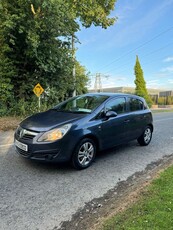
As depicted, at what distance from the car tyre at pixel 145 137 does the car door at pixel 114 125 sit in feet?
3.88

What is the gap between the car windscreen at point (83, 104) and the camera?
5.17 meters

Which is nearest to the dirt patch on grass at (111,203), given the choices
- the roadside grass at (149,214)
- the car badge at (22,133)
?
the roadside grass at (149,214)

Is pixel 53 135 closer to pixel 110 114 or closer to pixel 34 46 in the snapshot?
pixel 110 114

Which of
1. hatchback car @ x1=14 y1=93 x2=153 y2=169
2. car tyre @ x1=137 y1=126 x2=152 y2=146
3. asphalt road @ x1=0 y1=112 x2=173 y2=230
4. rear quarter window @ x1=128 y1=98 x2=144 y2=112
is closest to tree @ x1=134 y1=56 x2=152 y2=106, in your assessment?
car tyre @ x1=137 y1=126 x2=152 y2=146

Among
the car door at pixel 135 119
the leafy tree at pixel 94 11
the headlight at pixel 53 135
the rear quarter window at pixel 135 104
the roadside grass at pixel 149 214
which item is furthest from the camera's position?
the leafy tree at pixel 94 11

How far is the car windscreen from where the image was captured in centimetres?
517

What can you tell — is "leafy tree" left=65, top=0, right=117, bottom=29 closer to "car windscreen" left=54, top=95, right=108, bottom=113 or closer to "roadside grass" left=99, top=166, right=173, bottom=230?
"car windscreen" left=54, top=95, right=108, bottom=113

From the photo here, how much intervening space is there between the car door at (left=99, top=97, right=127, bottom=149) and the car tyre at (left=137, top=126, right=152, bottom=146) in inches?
46.6

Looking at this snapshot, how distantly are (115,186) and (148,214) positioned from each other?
1188mm

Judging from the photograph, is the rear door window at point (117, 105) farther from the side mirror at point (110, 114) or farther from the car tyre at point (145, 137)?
the car tyre at point (145, 137)

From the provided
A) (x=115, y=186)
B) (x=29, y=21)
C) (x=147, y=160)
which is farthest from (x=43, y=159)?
(x=29, y=21)

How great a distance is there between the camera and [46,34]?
12383 mm

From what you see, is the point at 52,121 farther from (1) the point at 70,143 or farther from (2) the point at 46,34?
(2) the point at 46,34

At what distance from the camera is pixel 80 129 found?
4465 millimetres
